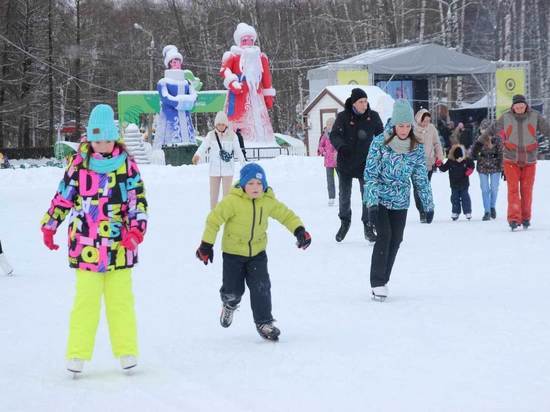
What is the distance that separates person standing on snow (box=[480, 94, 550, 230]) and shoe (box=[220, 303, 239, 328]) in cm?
638

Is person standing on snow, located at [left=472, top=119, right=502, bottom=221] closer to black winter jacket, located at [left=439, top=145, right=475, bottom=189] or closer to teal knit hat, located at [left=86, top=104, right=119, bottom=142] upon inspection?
black winter jacket, located at [left=439, top=145, right=475, bottom=189]

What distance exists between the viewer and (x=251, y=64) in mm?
32281

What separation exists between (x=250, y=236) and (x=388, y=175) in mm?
1831

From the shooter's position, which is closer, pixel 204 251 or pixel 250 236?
pixel 204 251

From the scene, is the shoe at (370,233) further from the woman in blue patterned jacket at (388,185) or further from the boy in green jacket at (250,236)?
the boy in green jacket at (250,236)

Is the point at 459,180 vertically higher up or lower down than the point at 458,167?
lower down

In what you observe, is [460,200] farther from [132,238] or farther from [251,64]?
[251,64]

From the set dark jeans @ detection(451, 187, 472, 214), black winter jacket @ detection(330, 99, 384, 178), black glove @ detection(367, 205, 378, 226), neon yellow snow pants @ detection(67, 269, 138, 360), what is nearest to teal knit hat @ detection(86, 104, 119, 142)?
neon yellow snow pants @ detection(67, 269, 138, 360)

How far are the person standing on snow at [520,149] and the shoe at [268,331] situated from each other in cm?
640

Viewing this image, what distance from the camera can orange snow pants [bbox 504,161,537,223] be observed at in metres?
12.0

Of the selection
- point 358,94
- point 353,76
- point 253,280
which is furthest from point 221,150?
point 353,76

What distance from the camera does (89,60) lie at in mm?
57219

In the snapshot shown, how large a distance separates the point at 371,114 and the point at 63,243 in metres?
4.38

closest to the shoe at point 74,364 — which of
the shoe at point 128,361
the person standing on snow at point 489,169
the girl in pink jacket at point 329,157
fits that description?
the shoe at point 128,361
